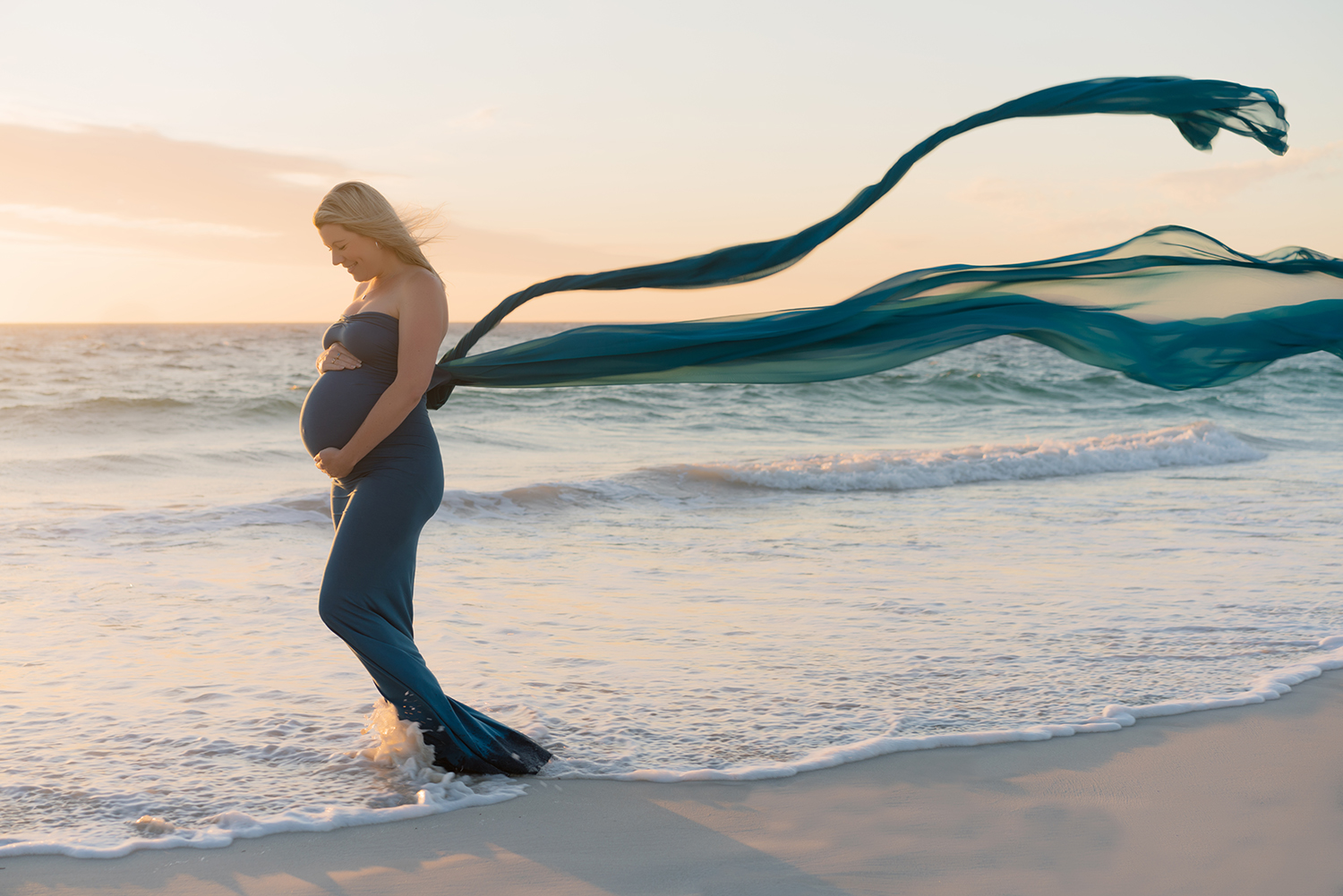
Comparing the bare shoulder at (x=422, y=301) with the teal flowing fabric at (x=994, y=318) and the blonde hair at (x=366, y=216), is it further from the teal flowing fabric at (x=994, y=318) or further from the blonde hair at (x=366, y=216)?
the teal flowing fabric at (x=994, y=318)

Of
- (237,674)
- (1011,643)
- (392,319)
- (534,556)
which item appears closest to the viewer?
(392,319)

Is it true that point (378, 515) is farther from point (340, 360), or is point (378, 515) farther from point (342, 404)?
point (340, 360)

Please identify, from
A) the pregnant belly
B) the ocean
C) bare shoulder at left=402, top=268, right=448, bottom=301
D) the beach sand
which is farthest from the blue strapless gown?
the beach sand

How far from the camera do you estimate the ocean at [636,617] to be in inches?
144

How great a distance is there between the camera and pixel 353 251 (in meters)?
3.23

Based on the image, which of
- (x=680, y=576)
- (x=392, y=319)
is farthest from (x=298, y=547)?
(x=392, y=319)

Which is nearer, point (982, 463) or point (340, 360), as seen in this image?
point (340, 360)

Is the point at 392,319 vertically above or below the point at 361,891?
above

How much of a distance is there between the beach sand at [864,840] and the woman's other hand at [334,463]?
112 centimetres

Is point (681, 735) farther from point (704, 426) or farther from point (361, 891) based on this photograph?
point (704, 426)

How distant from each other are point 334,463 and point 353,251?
68cm

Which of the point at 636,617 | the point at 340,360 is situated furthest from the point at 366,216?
the point at 636,617

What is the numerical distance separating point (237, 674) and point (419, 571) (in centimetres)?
251

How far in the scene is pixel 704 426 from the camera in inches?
790
